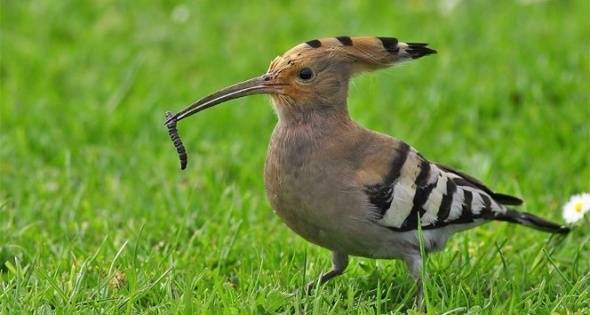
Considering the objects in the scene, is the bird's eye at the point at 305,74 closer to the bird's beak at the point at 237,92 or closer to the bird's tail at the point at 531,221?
the bird's beak at the point at 237,92

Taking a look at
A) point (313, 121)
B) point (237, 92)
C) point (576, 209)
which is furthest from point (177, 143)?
point (576, 209)

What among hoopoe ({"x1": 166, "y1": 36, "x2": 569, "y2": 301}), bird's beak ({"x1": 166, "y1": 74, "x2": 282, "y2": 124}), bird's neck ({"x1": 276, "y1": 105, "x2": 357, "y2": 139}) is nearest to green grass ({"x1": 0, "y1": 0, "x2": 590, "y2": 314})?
hoopoe ({"x1": 166, "y1": 36, "x2": 569, "y2": 301})

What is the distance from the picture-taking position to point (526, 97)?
6516 mm

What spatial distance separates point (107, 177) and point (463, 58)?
2.50 m

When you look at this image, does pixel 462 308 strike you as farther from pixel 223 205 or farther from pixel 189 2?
pixel 189 2

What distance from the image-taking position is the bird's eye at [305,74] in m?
4.07

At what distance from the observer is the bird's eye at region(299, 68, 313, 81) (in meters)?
4.07

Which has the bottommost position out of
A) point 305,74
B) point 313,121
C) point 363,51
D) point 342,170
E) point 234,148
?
point 234,148

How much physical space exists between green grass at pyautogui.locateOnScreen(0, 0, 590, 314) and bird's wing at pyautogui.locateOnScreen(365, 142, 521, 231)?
20 centimetres

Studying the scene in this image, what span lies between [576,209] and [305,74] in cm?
153

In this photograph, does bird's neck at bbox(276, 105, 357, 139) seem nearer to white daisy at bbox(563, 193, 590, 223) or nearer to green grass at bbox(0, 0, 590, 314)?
green grass at bbox(0, 0, 590, 314)

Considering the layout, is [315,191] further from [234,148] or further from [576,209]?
[234,148]

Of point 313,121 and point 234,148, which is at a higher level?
point 313,121

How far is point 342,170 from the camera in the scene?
3979 millimetres
